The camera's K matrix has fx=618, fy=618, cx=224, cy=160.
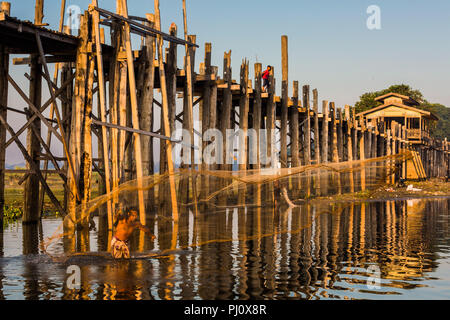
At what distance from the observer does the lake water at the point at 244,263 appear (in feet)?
30.1

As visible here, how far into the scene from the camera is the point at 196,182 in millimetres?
19438

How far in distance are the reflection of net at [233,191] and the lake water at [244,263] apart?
0.49 ft

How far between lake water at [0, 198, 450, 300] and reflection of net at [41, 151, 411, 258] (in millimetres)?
150

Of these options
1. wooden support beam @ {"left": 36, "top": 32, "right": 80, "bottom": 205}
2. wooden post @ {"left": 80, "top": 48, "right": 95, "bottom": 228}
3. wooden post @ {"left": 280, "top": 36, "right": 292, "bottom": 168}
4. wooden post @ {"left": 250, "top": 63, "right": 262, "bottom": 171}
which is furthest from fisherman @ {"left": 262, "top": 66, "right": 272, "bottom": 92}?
wooden support beam @ {"left": 36, "top": 32, "right": 80, "bottom": 205}

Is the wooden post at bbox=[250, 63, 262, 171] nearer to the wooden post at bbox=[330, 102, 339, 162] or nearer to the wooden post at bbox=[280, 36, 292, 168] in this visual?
the wooden post at bbox=[280, 36, 292, 168]

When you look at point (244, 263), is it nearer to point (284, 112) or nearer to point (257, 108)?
point (257, 108)

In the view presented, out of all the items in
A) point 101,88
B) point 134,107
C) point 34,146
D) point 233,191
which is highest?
point 101,88

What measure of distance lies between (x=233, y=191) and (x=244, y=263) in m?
6.89

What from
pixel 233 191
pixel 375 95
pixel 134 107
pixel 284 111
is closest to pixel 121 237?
pixel 134 107

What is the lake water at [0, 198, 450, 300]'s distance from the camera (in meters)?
9.16

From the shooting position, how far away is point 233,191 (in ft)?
60.4

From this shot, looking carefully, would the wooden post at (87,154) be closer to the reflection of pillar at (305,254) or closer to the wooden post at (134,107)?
the wooden post at (134,107)

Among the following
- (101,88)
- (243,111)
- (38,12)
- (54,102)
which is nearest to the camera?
(101,88)

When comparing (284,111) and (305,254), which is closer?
(305,254)
